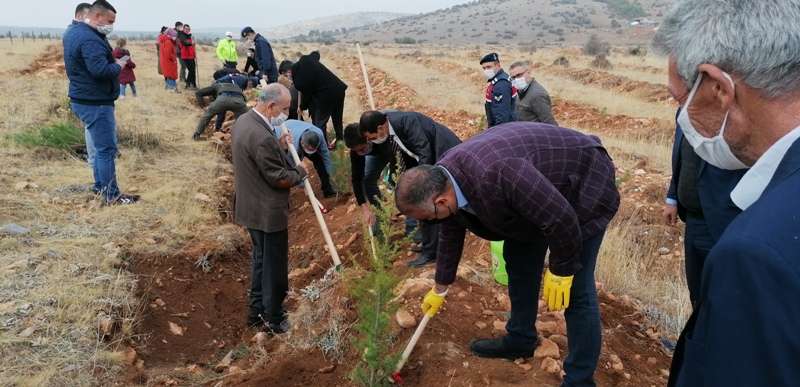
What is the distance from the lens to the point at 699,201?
262 cm

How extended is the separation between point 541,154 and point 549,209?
31cm

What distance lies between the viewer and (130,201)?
5637 millimetres

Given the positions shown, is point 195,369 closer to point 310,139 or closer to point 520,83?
point 310,139

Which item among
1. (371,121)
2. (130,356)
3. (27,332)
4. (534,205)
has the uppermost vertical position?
(371,121)

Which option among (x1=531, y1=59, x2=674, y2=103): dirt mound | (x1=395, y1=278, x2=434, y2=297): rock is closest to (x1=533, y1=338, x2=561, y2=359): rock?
(x1=395, y1=278, x2=434, y2=297): rock

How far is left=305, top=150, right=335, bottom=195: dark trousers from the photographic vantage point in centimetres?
629

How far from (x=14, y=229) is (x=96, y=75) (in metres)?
1.64

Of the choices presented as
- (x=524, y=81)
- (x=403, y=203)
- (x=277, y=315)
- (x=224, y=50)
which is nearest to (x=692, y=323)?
(x=403, y=203)

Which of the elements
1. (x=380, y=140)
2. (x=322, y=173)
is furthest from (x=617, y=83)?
(x=380, y=140)

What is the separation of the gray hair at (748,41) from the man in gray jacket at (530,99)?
4.91m

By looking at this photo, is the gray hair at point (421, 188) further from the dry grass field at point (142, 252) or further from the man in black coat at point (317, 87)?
the man in black coat at point (317, 87)

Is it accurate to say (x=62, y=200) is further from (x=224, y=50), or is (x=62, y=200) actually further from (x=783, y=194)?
(x=224, y=50)

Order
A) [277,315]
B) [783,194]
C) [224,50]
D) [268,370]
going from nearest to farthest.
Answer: [783,194], [268,370], [277,315], [224,50]

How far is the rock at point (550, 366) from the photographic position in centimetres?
285
